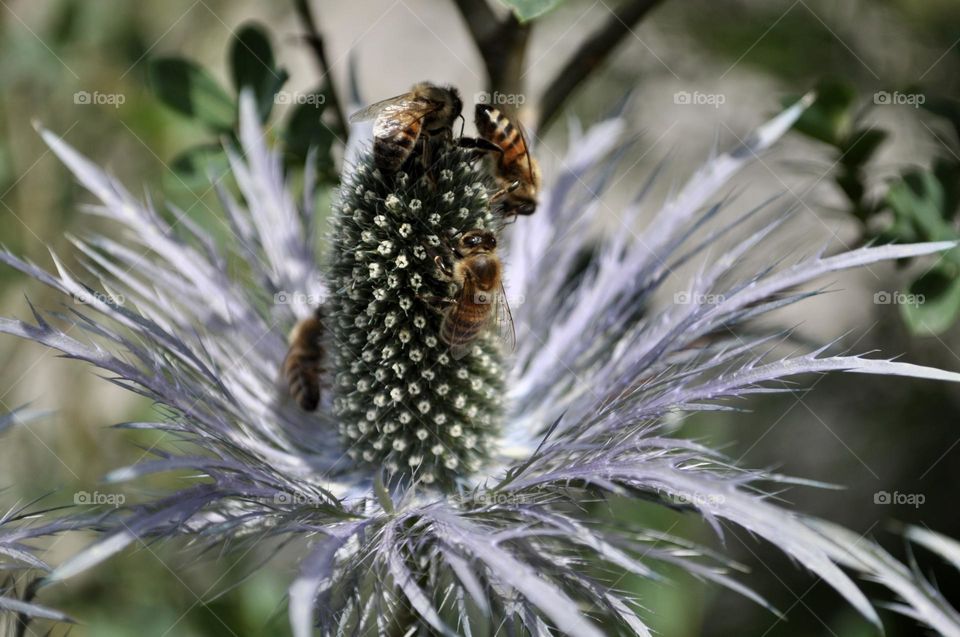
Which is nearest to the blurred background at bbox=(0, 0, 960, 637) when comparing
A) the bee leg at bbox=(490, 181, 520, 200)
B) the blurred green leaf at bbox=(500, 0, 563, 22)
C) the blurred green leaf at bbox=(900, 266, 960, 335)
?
the blurred green leaf at bbox=(900, 266, 960, 335)

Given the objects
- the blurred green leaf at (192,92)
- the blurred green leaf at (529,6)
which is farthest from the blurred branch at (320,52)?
the blurred green leaf at (529,6)

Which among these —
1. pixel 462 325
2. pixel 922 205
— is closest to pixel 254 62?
pixel 462 325

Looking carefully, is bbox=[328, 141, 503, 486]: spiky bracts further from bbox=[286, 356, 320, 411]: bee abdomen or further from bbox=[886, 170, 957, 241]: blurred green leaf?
bbox=[886, 170, 957, 241]: blurred green leaf

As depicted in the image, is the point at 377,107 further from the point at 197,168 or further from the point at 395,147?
the point at 197,168

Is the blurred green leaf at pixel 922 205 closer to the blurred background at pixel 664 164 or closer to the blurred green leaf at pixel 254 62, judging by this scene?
the blurred background at pixel 664 164

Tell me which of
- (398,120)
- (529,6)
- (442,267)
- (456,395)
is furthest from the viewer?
(456,395)
